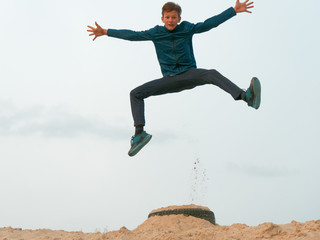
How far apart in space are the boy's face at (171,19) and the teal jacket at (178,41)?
0.11 metres

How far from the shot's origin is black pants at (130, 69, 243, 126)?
756 centimetres

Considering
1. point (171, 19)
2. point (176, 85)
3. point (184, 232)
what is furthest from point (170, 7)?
point (184, 232)

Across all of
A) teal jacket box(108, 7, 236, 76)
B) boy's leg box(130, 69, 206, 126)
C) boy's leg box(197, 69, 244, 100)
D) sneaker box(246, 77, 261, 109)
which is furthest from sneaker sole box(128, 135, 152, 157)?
sneaker box(246, 77, 261, 109)

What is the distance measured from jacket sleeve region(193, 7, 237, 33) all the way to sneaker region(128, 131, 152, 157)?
7.06 feet

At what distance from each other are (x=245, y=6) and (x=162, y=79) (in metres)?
2.03

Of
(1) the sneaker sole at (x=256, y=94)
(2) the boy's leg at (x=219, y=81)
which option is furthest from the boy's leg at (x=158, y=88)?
(1) the sneaker sole at (x=256, y=94)

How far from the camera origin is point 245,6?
7922mm

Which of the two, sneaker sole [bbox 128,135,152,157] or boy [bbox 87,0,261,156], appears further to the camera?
sneaker sole [bbox 128,135,152,157]

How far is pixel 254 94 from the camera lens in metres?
7.33

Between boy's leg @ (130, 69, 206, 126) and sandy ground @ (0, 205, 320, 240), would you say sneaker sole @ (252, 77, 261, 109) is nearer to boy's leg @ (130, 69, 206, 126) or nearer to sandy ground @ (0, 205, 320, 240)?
boy's leg @ (130, 69, 206, 126)

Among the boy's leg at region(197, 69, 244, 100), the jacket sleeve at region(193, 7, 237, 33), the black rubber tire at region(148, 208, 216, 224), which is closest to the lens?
the boy's leg at region(197, 69, 244, 100)

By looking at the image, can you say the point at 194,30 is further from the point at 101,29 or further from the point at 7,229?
the point at 7,229

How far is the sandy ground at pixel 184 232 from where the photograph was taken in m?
9.04

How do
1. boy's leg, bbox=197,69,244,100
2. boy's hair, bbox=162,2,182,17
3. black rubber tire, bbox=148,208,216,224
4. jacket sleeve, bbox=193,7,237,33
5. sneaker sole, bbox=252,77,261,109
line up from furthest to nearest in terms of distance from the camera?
black rubber tire, bbox=148,208,216,224, jacket sleeve, bbox=193,7,237,33, boy's hair, bbox=162,2,182,17, boy's leg, bbox=197,69,244,100, sneaker sole, bbox=252,77,261,109
